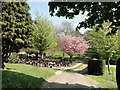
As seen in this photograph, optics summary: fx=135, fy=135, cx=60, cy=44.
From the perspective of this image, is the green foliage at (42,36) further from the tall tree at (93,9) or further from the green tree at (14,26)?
the tall tree at (93,9)

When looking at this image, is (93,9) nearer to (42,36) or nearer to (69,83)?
(69,83)

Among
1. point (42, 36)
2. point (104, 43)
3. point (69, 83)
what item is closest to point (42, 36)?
point (42, 36)

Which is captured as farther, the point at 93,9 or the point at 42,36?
the point at 42,36

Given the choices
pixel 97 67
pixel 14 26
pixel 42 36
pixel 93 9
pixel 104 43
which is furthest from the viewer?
pixel 42 36

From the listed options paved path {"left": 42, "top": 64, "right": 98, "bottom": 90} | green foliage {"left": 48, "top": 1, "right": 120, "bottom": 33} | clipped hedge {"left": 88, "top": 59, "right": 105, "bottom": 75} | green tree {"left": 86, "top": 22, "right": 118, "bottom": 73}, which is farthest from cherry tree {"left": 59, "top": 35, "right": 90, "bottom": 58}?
green foliage {"left": 48, "top": 1, "right": 120, "bottom": 33}

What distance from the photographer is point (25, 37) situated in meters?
14.7

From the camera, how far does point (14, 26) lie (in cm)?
1393

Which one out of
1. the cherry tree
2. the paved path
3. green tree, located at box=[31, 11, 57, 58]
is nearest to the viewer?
the paved path

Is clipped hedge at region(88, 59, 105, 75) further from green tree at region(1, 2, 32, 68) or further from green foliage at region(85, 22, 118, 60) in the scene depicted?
green tree at region(1, 2, 32, 68)

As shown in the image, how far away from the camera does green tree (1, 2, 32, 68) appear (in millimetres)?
13695

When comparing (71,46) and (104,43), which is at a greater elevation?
(104,43)

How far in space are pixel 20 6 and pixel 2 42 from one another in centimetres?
423

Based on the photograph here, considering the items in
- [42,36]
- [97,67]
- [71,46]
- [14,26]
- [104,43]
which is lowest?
[97,67]

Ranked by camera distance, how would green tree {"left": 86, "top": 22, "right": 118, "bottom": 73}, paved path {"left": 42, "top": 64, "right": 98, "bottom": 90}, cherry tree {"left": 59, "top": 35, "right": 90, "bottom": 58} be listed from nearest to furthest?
paved path {"left": 42, "top": 64, "right": 98, "bottom": 90} → green tree {"left": 86, "top": 22, "right": 118, "bottom": 73} → cherry tree {"left": 59, "top": 35, "right": 90, "bottom": 58}
